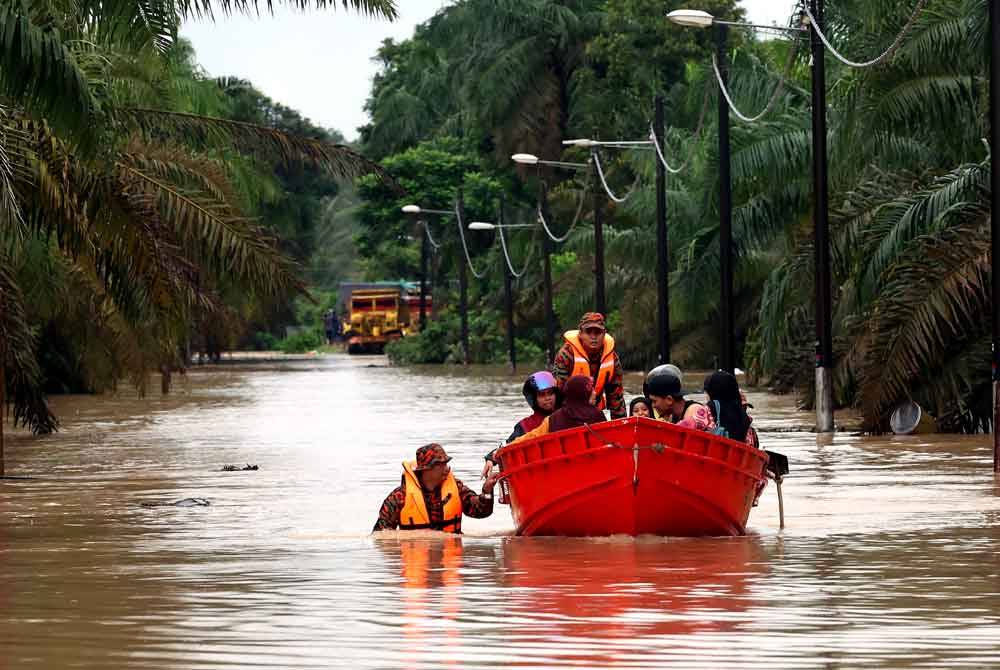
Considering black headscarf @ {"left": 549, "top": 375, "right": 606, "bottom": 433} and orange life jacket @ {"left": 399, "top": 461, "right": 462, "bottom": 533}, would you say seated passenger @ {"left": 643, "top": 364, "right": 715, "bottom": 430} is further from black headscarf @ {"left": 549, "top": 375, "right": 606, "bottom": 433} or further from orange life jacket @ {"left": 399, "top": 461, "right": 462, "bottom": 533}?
orange life jacket @ {"left": 399, "top": 461, "right": 462, "bottom": 533}

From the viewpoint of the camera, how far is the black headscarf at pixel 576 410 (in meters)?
16.0

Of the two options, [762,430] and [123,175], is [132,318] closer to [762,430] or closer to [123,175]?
[123,175]

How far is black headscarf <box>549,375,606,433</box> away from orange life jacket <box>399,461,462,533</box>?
864mm

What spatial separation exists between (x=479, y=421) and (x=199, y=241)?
11.5 m

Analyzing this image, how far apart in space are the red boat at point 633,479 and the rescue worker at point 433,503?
0.36 metres

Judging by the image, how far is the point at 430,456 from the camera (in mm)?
15594

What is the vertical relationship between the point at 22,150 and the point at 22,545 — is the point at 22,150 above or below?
above

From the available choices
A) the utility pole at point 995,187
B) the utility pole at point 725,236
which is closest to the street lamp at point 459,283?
the utility pole at point 725,236

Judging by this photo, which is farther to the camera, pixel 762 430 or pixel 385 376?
pixel 385 376

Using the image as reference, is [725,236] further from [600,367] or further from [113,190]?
[600,367]

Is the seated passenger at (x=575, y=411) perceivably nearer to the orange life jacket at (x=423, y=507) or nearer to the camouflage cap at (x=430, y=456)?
the orange life jacket at (x=423, y=507)

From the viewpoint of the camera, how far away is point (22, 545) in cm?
1664

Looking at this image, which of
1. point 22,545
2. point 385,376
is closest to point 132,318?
point 22,545

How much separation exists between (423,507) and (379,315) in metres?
96.2
